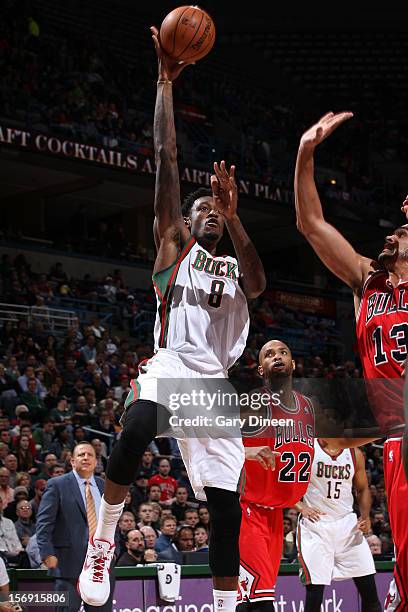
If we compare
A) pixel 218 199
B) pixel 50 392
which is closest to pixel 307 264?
pixel 50 392

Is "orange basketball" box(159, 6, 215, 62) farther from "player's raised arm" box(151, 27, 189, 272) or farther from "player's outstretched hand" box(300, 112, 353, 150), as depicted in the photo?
"player's outstretched hand" box(300, 112, 353, 150)

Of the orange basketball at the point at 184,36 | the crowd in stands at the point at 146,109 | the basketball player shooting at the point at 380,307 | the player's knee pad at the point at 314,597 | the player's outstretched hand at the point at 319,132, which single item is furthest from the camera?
the crowd in stands at the point at 146,109

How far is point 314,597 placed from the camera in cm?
733

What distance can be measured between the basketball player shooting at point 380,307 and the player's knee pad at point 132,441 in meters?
1.06

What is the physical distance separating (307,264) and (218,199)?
69.1 ft

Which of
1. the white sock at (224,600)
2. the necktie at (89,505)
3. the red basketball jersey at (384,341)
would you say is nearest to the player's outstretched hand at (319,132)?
the red basketball jersey at (384,341)

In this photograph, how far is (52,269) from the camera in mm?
Result: 18312

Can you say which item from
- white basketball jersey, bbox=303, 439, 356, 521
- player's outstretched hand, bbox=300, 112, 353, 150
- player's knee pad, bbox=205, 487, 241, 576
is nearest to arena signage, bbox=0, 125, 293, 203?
Result: white basketball jersey, bbox=303, 439, 356, 521

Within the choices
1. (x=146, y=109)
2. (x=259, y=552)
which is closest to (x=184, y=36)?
(x=259, y=552)

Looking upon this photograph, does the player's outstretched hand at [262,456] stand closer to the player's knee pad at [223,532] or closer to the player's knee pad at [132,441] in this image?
the player's knee pad at [223,532]

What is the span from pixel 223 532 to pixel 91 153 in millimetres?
14421

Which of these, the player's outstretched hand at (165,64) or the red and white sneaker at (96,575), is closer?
the red and white sneaker at (96,575)

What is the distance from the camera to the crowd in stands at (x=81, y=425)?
9.70 metres

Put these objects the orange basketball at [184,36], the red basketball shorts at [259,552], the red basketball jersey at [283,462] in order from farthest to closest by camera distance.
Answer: the red basketball jersey at [283,462]
the red basketball shorts at [259,552]
the orange basketball at [184,36]
